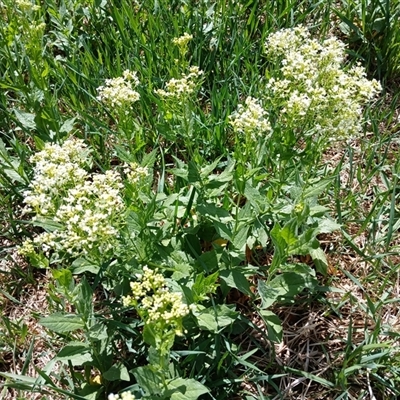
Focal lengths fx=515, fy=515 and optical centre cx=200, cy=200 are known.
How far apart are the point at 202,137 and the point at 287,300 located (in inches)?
51.5

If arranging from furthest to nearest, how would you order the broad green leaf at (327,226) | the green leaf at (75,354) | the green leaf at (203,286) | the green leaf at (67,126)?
the green leaf at (67,126)
the broad green leaf at (327,226)
the green leaf at (75,354)
the green leaf at (203,286)

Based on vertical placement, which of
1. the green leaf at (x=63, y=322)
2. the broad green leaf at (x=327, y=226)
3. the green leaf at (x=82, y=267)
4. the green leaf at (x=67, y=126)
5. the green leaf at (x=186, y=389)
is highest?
the green leaf at (x=67, y=126)

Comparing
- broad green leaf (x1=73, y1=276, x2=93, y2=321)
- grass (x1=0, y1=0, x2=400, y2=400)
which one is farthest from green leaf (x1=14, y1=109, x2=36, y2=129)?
broad green leaf (x1=73, y1=276, x2=93, y2=321)

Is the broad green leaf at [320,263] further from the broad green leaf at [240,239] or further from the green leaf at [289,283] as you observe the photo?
the broad green leaf at [240,239]

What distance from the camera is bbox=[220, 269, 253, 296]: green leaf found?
2.70 metres

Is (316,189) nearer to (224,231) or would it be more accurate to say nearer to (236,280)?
(224,231)

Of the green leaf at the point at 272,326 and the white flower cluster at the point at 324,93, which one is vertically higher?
the white flower cluster at the point at 324,93

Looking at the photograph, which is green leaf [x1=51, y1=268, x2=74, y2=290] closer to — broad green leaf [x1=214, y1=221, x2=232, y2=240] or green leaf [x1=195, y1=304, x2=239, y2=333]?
green leaf [x1=195, y1=304, x2=239, y2=333]

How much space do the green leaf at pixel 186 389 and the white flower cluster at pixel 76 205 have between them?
0.69m

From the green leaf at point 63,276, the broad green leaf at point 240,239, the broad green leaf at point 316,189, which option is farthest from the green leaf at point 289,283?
the green leaf at point 63,276

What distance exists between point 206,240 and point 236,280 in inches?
17.9

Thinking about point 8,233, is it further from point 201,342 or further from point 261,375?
point 261,375

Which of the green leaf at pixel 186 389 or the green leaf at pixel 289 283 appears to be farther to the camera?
the green leaf at pixel 289 283

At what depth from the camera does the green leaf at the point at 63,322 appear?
250 cm
